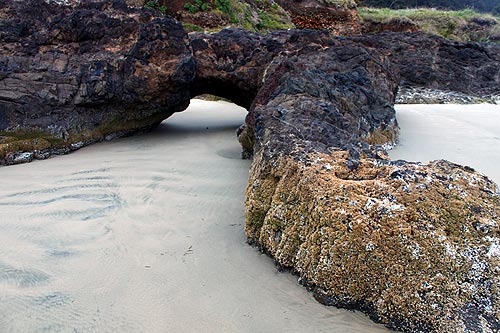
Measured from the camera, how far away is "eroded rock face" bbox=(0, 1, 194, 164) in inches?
199

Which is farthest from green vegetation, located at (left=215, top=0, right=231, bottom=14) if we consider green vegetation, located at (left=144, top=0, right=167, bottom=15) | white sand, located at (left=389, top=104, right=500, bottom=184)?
white sand, located at (left=389, top=104, right=500, bottom=184)

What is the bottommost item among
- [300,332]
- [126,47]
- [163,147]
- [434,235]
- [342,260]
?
[163,147]

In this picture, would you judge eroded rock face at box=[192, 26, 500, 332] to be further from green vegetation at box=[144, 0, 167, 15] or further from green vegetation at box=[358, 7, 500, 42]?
green vegetation at box=[358, 7, 500, 42]

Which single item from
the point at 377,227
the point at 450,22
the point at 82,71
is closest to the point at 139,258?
the point at 377,227

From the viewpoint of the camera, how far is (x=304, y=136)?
307 cm

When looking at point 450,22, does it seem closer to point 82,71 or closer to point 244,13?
point 244,13

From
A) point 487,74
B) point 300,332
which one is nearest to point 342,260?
point 300,332

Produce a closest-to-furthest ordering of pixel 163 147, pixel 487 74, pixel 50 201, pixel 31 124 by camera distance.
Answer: pixel 50 201
pixel 31 124
pixel 163 147
pixel 487 74

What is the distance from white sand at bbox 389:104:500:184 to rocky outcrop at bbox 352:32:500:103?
3.20 m

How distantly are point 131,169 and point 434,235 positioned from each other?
3.28 metres

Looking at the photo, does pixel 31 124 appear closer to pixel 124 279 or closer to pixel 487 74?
pixel 124 279

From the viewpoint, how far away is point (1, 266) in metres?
2.45

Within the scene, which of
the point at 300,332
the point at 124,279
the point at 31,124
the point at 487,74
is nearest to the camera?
the point at 300,332

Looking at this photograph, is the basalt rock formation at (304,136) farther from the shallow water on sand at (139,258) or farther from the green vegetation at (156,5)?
the green vegetation at (156,5)
